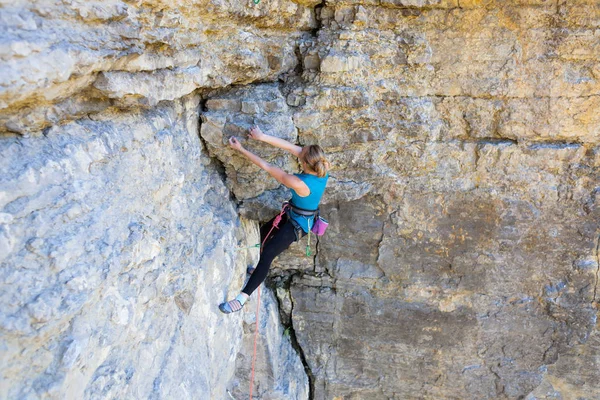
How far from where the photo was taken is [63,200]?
2145 millimetres

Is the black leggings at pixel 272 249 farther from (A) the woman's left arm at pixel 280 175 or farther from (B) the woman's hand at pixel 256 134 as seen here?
(B) the woman's hand at pixel 256 134

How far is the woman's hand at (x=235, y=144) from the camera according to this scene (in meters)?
3.46

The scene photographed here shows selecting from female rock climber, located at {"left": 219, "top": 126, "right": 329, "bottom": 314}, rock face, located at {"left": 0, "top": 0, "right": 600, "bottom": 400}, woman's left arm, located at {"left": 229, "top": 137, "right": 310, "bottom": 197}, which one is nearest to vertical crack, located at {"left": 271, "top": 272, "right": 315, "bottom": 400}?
rock face, located at {"left": 0, "top": 0, "right": 600, "bottom": 400}

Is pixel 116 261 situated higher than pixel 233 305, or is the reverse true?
pixel 116 261

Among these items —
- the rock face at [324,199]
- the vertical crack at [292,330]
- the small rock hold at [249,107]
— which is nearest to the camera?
the rock face at [324,199]

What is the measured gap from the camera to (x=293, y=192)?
357cm

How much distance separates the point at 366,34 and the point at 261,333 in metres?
2.56

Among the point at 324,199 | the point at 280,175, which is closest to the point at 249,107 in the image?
the point at 280,175

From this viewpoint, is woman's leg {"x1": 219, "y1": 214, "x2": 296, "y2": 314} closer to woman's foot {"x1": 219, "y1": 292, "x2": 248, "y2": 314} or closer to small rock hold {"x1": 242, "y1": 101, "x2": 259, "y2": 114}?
woman's foot {"x1": 219, "y1": 292, "x2": 248, "y2": 314}

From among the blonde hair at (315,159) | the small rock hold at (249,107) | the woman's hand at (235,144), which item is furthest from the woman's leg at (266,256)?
the small rock hold at (249,107)

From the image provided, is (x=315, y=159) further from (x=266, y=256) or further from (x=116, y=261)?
(x=116, y=261)

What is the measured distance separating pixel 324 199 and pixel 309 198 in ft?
1.91

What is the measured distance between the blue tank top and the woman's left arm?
0.20ft

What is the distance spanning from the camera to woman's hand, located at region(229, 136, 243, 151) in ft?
11.4
